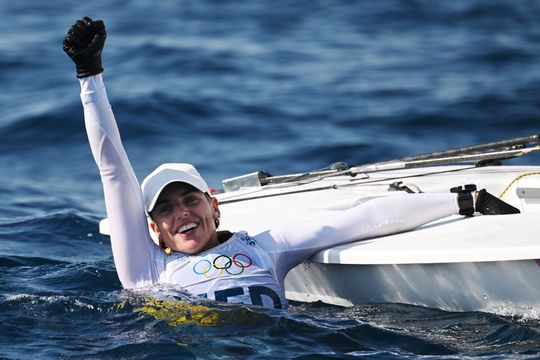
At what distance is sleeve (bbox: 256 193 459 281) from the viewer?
4.77 meters

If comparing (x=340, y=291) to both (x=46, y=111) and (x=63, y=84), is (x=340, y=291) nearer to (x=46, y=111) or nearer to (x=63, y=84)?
(x=46, y=111)

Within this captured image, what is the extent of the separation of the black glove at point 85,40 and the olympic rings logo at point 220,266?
3.10 feet

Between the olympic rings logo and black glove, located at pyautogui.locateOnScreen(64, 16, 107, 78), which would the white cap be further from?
black glove, located at pyautogui.locateOnScreen(64, 16, 107, 78)

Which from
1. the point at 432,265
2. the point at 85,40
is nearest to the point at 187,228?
the point at 85,40

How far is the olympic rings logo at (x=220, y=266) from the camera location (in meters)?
4.63

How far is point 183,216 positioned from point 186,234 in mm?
82

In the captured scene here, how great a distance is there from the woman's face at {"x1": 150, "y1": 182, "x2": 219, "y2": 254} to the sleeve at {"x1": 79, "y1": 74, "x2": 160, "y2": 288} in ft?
0.27

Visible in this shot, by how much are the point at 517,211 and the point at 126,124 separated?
5382 millimetres

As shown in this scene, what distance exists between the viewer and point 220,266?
15.2 feet

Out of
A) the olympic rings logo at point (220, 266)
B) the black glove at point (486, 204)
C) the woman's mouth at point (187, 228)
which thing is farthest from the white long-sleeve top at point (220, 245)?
the black glove at point (486, 204)

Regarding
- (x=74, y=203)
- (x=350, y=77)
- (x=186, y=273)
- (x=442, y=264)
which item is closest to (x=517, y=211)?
(x=442, y=264)

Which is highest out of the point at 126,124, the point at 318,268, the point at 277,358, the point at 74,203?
the point at 126,124

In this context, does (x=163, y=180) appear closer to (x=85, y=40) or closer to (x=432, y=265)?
(x=85, y=40)

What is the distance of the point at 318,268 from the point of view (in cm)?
488
